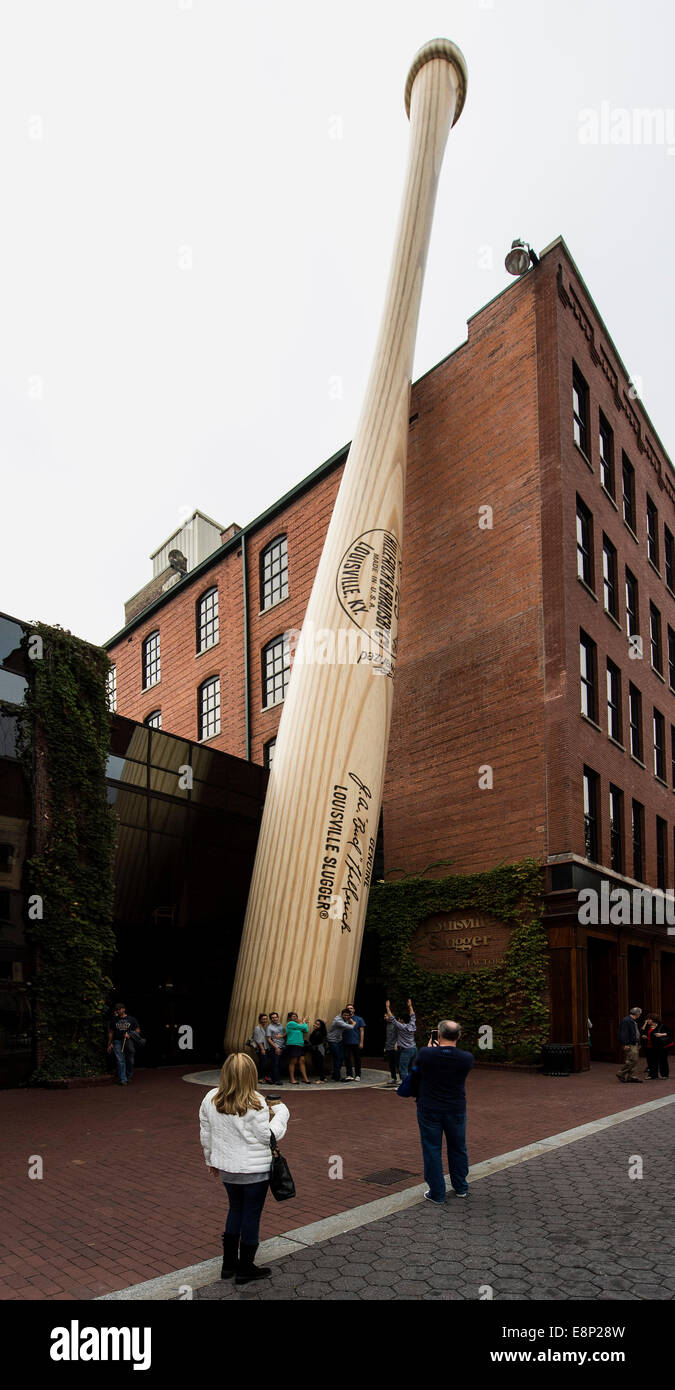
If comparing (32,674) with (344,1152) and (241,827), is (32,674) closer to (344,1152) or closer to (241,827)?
(241,827)

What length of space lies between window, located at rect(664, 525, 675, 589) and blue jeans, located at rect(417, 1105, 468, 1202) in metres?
25.6

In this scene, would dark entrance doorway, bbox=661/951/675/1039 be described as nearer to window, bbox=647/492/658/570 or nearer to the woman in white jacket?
window, bbox=647/492/658/570

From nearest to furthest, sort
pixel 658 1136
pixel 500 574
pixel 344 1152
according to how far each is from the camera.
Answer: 1. pixel 344 1152
2. pixel 658 1136
3. pixel 500 574

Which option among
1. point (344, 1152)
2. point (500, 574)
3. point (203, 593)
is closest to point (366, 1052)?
point (500, 574)

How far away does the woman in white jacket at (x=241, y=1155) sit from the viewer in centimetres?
521

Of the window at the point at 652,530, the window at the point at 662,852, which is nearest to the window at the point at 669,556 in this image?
the window at the point at 652,530

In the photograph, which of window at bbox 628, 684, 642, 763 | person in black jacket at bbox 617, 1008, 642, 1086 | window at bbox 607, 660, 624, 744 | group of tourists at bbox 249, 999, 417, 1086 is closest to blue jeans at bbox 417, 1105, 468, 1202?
group of tourists at bbox 249, 999, 417, 1086

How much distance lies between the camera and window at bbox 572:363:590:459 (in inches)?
893

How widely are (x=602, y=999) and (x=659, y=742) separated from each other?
9.15 meters

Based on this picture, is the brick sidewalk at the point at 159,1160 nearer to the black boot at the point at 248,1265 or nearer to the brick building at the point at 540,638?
the black boot at the point at 248,1265

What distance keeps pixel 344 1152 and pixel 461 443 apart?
58.8ft

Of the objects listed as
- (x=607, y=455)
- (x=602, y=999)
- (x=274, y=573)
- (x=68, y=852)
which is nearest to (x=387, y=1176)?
(x=68, y=852)

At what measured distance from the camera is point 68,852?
51.7 ft
